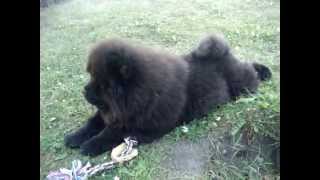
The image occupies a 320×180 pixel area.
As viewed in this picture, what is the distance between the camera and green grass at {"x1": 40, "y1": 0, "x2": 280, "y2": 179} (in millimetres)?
2754

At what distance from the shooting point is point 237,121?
116 inches

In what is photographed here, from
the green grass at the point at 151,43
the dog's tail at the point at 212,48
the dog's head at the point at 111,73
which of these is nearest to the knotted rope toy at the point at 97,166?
the green grass at the point at 151,43

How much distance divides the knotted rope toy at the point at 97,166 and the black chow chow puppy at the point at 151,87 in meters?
0.07

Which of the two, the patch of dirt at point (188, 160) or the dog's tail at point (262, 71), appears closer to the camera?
the patch of dirt at point (188, 160)

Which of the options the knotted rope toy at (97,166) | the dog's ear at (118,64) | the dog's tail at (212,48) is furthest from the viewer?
the dog's tail at (212,48)

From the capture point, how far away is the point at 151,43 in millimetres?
3025

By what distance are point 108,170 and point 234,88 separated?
3.58ft

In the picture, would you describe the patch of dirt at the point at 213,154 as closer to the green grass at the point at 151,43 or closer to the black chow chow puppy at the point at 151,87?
the green grass at the point at 151,43

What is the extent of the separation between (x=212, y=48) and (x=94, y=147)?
95cm

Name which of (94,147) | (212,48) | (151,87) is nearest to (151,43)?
(151,87)

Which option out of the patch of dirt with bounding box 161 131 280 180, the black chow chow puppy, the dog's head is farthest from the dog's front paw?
the patch of dirt with bounding box 161 131 280 180

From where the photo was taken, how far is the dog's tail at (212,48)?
303 cm
